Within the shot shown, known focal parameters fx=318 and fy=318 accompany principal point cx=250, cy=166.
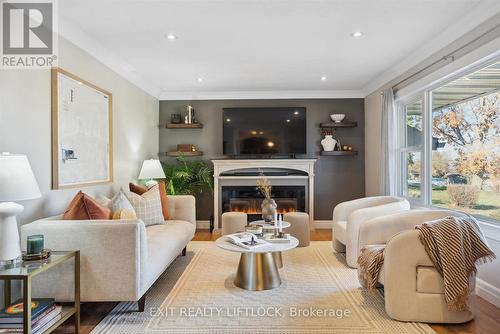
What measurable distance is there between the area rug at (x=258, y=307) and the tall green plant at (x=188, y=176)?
2039 mm

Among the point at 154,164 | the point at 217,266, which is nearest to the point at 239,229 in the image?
the point at 217,266

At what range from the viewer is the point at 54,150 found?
2779 millimetres

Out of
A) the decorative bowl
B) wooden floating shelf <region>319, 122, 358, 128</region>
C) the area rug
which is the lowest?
the area rug

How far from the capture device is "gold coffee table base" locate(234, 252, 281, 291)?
9.37 feet

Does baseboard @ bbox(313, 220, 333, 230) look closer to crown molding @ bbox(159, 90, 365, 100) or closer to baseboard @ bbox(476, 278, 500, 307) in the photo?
crown molding @ bbox(159, 90, 365, 100)

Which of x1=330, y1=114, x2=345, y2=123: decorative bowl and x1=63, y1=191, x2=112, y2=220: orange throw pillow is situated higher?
x1=330, y1=114, x2=345, y2=123: decorative bowl

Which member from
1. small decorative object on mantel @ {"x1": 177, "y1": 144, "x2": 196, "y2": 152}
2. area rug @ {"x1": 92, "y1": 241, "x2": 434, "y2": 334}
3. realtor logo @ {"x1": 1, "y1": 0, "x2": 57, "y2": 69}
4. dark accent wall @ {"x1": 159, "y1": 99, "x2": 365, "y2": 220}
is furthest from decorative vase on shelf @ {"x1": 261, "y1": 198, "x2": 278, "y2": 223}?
realtor logo @ {"x1": 1, "y1": 0, "x2": 57, "y2": 69}

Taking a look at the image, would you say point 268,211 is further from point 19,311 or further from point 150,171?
point 19,311

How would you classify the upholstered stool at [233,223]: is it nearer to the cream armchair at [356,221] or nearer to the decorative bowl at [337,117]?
the cream armchair at [356,221]

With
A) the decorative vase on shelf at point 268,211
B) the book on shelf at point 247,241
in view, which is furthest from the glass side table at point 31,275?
the decorative vase on shelf at point 268,211

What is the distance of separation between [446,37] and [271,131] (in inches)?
115

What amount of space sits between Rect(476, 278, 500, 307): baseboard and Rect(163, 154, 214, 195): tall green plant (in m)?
3.87

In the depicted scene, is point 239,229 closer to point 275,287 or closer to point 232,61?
point 275,287

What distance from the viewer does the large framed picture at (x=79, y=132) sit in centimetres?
283
